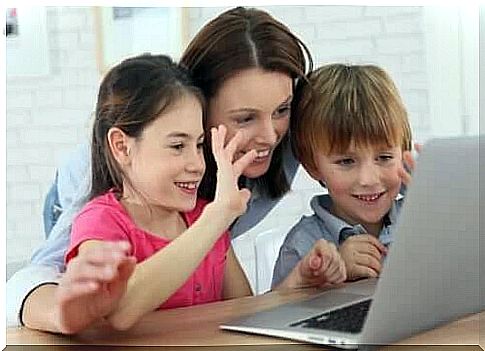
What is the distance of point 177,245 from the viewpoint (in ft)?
3.98

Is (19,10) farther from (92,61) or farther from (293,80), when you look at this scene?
(293,80)

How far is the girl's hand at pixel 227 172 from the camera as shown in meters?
1.26

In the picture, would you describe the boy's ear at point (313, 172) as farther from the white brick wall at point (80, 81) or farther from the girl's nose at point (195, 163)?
the girl's nose at point (195, 163)

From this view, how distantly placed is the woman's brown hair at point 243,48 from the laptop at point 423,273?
0.70 feet

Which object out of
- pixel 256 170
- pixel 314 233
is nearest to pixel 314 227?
pixel 314 233

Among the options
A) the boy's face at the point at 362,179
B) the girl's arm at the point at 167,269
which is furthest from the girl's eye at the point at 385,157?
the girl's arm at the point at 167,269

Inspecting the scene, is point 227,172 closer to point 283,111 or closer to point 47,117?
point 283,111

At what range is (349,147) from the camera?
1306 mm

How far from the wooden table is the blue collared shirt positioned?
9 centimetres

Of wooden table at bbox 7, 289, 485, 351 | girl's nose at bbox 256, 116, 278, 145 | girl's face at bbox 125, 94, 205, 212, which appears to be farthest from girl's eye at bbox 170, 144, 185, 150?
wooden table at bbox 7, 289, 485, 351

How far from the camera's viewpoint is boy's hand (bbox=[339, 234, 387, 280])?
1.30m

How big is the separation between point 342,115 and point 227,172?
180mm

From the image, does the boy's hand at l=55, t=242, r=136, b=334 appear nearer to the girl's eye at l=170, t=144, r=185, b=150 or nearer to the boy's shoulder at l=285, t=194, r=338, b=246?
the girl's eye at l=170, t=144, r=185, b=150

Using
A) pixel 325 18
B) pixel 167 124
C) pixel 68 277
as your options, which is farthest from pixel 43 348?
pixel 325 18
